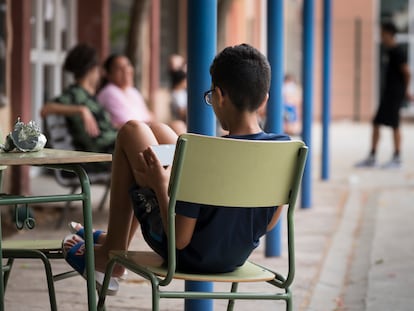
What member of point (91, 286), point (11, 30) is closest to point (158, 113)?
point (11, 30)

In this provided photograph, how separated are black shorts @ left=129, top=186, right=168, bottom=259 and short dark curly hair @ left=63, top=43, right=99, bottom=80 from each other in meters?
4.02

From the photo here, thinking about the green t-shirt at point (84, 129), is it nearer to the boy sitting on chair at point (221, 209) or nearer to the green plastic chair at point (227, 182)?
the boy sitting on chair at point (221, 209)

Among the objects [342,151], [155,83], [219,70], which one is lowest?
[342,151]

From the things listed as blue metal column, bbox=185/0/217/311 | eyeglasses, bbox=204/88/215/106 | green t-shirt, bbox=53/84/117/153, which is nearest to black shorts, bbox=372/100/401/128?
green t-shirt, bbox=53/84/117/153

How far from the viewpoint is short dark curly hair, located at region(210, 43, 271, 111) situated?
3551mm

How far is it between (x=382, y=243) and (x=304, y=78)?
7.00 feet

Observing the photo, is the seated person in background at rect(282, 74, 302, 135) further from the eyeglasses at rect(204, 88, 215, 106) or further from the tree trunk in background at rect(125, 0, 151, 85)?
the eyeglasses at rect(204, 88, 215, 106)

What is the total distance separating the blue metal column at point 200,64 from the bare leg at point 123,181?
0.27m

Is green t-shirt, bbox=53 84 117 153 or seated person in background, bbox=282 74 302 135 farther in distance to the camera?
seated person in background, bbox=282 74 302 135

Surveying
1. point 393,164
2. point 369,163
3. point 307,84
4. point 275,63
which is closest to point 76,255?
point 275,63

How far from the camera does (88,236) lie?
3.71 metres

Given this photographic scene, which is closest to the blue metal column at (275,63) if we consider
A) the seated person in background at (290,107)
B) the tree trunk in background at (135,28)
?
the tree trunk in background at (135,28)

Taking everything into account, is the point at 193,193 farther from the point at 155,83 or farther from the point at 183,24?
the point at 183,24

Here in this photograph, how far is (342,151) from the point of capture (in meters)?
16.8
